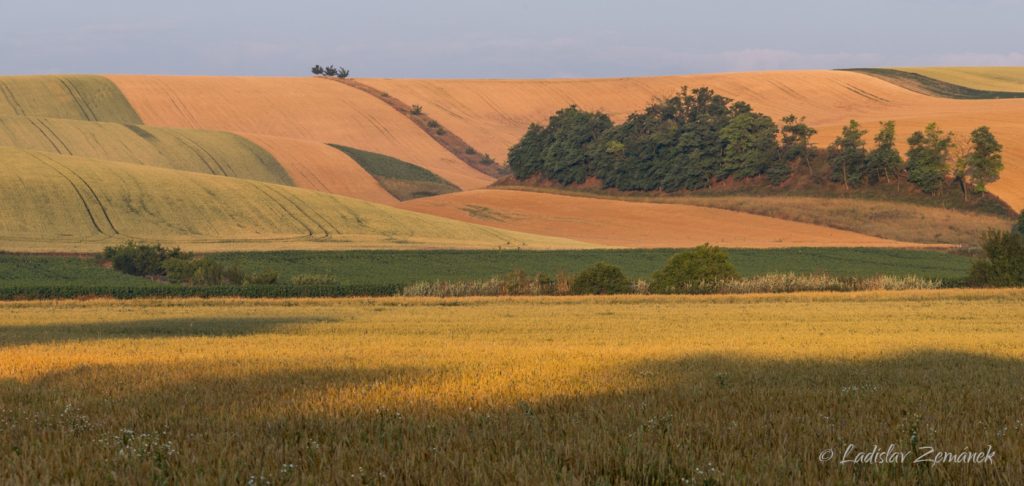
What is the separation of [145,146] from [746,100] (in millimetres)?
96384

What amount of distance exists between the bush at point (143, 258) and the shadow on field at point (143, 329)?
29.4 meters

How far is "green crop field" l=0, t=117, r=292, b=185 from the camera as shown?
124m

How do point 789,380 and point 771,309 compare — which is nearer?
point 789,380

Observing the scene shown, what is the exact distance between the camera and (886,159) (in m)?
108

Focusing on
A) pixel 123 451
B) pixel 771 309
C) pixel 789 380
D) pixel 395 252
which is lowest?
pixel 395 252

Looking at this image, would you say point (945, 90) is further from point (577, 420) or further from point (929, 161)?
point (577, 420)

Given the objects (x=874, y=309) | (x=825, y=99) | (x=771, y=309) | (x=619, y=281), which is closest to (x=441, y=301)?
(x=619, y=281)

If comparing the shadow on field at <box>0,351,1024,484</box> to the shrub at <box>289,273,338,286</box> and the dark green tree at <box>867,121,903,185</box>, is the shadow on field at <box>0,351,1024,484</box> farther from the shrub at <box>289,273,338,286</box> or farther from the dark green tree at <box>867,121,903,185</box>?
the dark green tree at <box>867,121,903,185</box>

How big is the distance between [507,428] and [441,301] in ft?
121

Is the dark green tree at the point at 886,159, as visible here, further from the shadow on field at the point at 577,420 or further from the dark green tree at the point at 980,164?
the shadow on field at the point at 577,420

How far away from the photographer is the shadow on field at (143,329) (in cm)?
2758

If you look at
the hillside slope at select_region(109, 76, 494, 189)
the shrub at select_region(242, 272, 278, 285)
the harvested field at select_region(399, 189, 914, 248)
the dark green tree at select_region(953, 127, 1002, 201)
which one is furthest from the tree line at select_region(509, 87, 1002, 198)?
the shrub at select_region(242, 272, 278, 285)

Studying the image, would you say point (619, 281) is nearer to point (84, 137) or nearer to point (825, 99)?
point (84, 137)

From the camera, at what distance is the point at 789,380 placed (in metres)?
14.6
